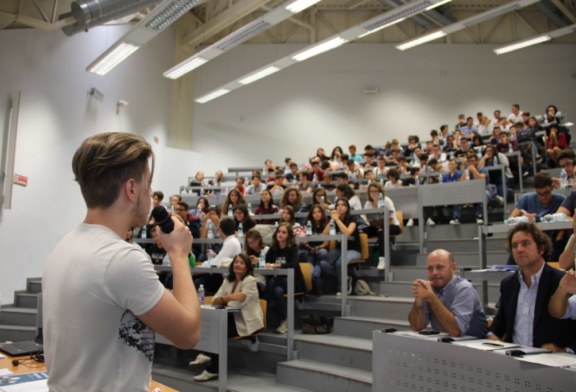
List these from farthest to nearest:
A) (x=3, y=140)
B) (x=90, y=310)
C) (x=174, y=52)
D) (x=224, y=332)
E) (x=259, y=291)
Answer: (x=174, y=52)
(x=3, y=140)
(x=259, y=291)
(x=224, y=332)
(x=90, y=310)

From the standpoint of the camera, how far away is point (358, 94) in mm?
12891

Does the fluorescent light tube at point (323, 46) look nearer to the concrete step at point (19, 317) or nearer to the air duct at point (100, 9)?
the air duct at point (100, 9)

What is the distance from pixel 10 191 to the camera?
21.4ft

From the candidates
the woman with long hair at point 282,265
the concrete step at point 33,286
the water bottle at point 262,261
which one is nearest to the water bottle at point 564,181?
the woman with long hair at point 282,265

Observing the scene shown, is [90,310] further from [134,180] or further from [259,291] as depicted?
[259,291]

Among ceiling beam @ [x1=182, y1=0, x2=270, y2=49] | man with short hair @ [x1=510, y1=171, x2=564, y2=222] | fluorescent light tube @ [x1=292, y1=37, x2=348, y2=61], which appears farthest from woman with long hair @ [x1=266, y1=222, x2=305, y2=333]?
ceiling beam @ [x1=182, y1=0, x2=270, y2=49]

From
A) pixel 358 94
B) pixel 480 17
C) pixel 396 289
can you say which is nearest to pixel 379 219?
pixel 396 289

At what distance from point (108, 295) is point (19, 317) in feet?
19.3

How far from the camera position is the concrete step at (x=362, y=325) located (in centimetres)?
418

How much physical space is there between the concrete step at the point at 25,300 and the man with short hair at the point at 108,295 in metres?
6.03

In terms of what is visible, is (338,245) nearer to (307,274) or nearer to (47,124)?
(307,274)

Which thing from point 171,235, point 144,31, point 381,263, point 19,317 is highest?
point 144,31

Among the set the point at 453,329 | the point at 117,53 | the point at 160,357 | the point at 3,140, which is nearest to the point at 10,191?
the point at 3,140

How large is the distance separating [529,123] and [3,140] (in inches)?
332
